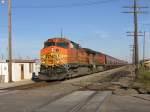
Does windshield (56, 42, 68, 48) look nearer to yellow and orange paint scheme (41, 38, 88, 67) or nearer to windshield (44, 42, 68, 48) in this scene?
windshield (44, 42, 68, 48)

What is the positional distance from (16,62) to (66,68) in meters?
8.77

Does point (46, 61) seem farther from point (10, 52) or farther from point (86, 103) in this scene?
point (86, 103)

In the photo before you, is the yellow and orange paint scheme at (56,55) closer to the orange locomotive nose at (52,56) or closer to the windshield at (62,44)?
the orange locomotive nose at (52,56)

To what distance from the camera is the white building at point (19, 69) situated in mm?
41741

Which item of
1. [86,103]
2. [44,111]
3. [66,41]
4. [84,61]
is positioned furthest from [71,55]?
[44,111]

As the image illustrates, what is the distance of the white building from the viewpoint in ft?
137

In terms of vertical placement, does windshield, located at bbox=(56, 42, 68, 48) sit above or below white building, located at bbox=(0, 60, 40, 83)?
above

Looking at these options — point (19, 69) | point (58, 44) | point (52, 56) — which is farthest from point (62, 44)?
point (19, 69)

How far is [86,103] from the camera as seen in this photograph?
18094mm

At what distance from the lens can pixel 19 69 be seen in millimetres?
45062

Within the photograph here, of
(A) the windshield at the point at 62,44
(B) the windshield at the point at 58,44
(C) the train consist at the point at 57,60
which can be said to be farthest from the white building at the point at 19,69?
(A) the windshield at the point at 62,44

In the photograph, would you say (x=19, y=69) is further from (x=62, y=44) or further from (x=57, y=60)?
(x=57, y=60)

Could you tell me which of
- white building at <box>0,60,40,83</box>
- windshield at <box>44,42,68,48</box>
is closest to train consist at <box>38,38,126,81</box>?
windshield at <box>44,42,68,48</box>

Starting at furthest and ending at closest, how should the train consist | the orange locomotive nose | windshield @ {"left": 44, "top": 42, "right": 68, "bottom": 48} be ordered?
windshield @ {"left": 44, "top": 42, "right": 68, "bottom": 48} → the orange locomotive nose → the train consist
